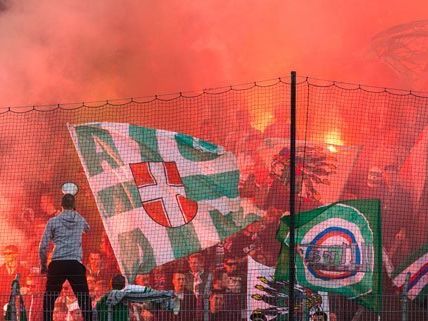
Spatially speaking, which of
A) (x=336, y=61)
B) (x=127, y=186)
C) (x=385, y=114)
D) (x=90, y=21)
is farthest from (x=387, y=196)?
(x=90, y=21)

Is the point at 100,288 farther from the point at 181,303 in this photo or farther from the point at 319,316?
the point at 319,316

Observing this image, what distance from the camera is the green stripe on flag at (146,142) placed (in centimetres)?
1625

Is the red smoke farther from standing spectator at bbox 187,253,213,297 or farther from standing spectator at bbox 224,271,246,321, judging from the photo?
standing spectator at bbox 224,271,246,321

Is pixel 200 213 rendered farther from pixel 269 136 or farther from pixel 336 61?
pixel 336 61

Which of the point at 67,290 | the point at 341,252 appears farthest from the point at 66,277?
the point at 341,252

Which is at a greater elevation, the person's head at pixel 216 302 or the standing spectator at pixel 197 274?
the standing spectator at pixel 197 274

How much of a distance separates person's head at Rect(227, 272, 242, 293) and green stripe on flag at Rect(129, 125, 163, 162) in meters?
2.17

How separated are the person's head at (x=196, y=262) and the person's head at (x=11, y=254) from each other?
301 centimetres

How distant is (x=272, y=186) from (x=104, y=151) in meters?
2.73

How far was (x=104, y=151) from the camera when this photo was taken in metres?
16.3

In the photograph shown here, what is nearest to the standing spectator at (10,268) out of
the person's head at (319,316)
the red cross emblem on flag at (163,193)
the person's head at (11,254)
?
the person's head at (11,254)

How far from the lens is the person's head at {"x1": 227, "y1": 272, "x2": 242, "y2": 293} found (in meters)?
16.0

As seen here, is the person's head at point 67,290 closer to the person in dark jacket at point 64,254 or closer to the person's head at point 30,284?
the person's head at point 30,284

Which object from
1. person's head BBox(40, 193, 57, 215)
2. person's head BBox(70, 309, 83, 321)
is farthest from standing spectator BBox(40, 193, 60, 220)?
person's head BBox(70, 309, 83, 321)
